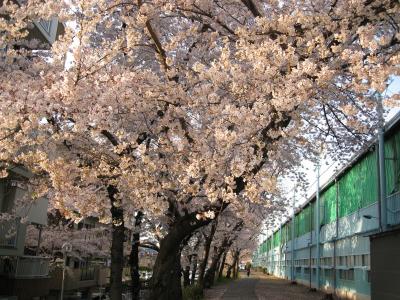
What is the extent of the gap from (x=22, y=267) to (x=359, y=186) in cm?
1400

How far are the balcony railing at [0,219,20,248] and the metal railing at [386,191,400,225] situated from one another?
12.6 m

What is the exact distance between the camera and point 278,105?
22.2 feet

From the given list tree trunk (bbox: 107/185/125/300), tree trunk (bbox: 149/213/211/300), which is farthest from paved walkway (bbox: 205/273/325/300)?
tree trunk (bbox: 149/213/211/300)

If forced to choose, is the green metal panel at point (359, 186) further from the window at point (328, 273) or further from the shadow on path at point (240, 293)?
the shadow on path at point (240, 293)

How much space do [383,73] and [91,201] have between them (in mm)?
6691

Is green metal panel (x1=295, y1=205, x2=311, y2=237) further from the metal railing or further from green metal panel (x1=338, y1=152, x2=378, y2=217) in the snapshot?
the metal railing

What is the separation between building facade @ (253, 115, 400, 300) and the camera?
13250mm

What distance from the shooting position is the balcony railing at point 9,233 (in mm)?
15909

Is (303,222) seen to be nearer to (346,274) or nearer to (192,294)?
(346,274)

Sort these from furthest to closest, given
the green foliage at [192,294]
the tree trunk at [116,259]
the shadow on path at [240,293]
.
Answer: the shadow on path at [240,293] → the green foliage at [192,294] → the tree trunk at [116,259]

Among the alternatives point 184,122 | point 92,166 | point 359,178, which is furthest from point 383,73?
point 359,178

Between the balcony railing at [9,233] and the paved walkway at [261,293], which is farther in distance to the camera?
the paved walkway at [261,293]

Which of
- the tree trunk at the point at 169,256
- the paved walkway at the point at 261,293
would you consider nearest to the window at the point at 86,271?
the paved walkway at the point at 261,293

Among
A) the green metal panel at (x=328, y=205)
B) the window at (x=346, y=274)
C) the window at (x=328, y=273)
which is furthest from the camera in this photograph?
the green metal panel at (x=328, y=205)
